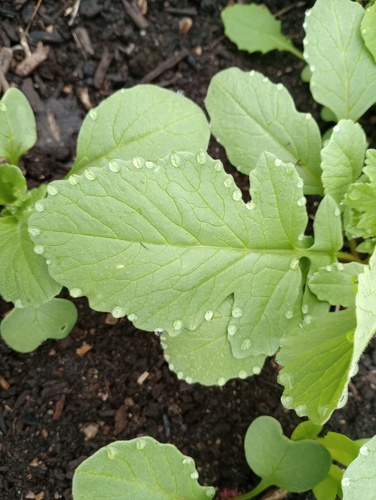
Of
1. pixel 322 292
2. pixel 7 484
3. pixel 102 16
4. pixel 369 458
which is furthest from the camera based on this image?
pixel 102 16

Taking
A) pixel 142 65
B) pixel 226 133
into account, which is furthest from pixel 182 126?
pixel 142 65

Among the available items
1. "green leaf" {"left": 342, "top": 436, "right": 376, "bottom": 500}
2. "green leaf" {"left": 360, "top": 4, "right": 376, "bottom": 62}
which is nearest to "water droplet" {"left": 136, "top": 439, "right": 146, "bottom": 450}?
"green leaf" {"left": 342, "top": 436, "right": 376, "bottom": 500}

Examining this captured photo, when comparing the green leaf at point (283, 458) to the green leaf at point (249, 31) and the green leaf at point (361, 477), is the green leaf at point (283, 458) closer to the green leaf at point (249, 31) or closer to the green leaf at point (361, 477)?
the green leaf at point (361, 477)

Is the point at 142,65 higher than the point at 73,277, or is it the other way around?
the point at 142,65

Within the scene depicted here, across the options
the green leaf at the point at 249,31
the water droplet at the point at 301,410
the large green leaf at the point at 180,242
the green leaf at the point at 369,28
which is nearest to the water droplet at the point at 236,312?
the large green leaf at the point at 180,242

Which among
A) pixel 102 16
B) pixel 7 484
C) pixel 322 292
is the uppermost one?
pixel 102 16

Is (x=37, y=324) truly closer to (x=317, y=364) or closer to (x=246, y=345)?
(x=246, y=345)

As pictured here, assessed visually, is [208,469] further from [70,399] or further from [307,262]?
[307,262]

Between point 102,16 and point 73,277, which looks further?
point 102,16
